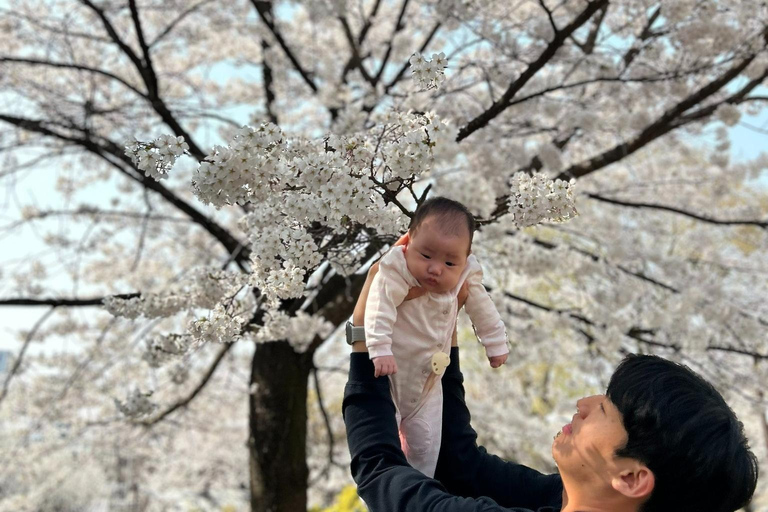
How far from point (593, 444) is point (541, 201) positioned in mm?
636

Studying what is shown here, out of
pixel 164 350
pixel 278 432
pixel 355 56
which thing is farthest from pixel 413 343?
pixel 355 56

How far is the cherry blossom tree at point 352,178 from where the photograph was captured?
1627 millimetres

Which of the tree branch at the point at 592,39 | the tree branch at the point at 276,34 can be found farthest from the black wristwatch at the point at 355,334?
the tree branch at the point at 276,34

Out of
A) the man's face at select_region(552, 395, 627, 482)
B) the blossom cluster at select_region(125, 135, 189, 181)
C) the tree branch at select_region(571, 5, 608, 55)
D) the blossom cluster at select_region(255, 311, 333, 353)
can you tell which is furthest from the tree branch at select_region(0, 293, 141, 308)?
the man's face at select_region(552, 395, 627, 482)

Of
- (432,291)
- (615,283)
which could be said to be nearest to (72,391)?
(615,283)

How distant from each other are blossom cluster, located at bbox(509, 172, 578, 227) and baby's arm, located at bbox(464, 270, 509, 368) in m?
0.18

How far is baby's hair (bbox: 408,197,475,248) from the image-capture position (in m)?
1.47

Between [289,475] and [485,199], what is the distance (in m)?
2.39

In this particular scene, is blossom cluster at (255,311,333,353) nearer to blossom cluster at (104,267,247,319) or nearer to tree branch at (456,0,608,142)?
blossom cluster at (104,267,247,319)

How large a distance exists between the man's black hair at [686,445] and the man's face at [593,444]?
18 mm

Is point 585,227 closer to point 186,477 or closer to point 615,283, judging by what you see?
point 615,283

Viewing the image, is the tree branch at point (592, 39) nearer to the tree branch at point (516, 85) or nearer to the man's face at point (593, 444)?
the tree branch at point (516, 85)

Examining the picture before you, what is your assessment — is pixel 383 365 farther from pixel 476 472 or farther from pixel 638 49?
pixel 638 49

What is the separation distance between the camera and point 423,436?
1.38 m
